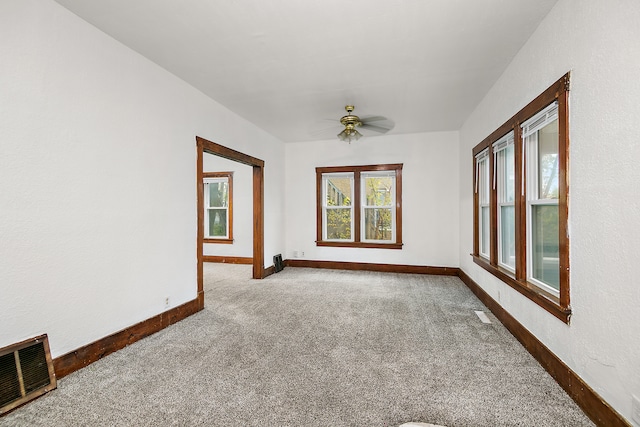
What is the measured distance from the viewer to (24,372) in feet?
6.23

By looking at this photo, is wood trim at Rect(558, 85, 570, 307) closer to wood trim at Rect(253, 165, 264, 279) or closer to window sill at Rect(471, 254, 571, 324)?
window sill at Rect(471, 254, 571, 324)

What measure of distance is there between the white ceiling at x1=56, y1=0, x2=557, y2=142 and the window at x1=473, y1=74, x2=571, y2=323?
26.8 inches

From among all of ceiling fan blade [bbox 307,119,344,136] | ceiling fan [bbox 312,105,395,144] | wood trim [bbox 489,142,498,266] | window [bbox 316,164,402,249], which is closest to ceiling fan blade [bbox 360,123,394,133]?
ceiling fan [bbox 312,105,395,144]

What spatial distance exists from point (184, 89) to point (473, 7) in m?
2.95

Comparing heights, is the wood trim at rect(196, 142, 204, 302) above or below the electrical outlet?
above

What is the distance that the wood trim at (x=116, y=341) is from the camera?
7.11 ft

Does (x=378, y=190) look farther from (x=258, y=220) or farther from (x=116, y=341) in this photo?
(x=116, y=341)

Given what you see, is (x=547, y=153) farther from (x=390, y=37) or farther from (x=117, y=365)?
(x=117, y=365)

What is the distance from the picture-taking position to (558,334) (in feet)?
6.86

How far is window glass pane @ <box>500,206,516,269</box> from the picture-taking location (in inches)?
131

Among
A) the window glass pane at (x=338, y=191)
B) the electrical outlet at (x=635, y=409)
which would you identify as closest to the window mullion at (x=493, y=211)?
the electrical outlet at (x=635, y=409)

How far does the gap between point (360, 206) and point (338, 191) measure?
59 centimetres

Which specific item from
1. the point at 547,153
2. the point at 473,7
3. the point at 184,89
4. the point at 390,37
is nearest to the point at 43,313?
the point at 184,89

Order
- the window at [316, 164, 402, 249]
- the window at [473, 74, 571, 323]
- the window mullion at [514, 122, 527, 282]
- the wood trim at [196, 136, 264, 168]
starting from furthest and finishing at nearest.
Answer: the window at [316, 164, 402, 249] → the wood trim at [196, 136, 264, 168] → the window mullion at [514, 122, 527, 282] → the window at [473, 74, 571, 323]
